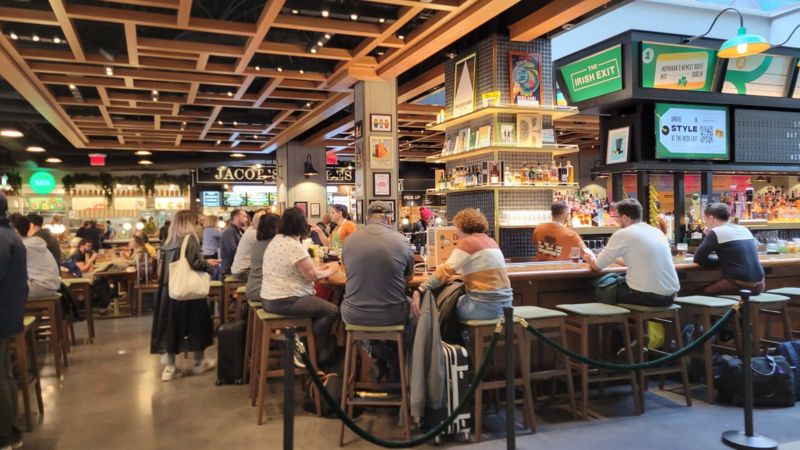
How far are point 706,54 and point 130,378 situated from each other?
24.8ft

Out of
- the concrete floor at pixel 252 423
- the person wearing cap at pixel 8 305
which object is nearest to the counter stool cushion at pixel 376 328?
the concrete floor at pixel 252 423

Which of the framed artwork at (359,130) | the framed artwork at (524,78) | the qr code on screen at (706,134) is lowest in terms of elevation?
the qr code on screen at (706,134)

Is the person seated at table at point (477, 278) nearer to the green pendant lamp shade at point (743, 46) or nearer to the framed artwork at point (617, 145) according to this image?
the green pendant lamp shade at point (743, 46)

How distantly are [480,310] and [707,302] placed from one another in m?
2.11

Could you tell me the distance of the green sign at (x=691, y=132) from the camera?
696cm

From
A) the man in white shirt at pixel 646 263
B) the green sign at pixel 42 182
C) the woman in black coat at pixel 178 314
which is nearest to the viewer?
the man in white shirt at pixel 646 263

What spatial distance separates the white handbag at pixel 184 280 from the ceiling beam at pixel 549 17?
3858 millimetres

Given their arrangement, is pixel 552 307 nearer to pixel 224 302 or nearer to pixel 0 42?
pixel 224 302

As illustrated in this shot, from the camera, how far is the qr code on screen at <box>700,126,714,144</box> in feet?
23.8

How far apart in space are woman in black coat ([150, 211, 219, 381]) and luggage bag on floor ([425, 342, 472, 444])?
8.85 ft

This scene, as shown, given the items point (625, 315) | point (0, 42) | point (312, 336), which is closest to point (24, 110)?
point (0, 42)

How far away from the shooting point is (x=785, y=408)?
4.38m

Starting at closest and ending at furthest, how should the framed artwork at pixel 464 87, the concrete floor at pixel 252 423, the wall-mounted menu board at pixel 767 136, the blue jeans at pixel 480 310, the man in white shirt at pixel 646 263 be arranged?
the concrete floor at pixel 252 423 < the blue jeans at pixel 480 310 < the man in white shirt at pixel 646 263 < the framed artwork at pixel 464 87 < the wall-mounted menu board at pixel 767 136

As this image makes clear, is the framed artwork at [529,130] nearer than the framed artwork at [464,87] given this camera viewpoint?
→ Yes
